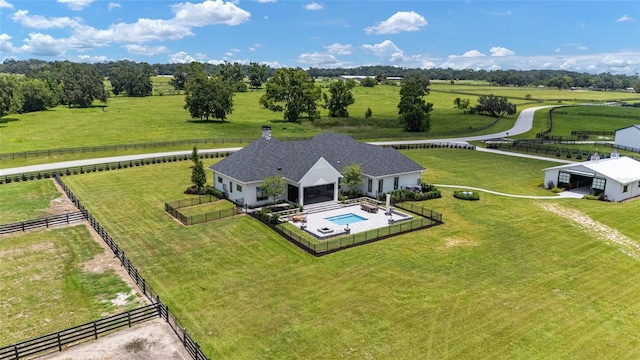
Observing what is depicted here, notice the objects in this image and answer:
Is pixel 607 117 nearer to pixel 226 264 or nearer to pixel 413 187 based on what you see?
pixel 413 187

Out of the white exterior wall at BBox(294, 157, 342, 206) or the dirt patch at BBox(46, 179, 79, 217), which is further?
the white exterior wall at BBox(294, 157, 342, 206)

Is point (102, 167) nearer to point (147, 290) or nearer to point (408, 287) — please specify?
point (147, 290)

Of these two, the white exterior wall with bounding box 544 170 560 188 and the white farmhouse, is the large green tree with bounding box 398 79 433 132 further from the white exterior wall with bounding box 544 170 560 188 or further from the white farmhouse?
the white farmhouse

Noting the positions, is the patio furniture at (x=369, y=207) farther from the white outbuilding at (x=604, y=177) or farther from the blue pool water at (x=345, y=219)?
the white outbuilding at (x=604, y=177)

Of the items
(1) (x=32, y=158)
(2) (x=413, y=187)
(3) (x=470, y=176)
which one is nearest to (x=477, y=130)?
(3) (x=470, y=176)

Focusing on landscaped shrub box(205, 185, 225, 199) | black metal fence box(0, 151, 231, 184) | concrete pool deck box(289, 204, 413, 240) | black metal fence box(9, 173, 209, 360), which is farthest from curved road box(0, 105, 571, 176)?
concrete pool deck box(289, 204, 413, 240)

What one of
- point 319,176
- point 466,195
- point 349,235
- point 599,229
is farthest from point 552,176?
point 349,235

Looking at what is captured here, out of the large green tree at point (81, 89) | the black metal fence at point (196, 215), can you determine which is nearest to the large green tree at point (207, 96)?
the large green tree at point (81, 89)
